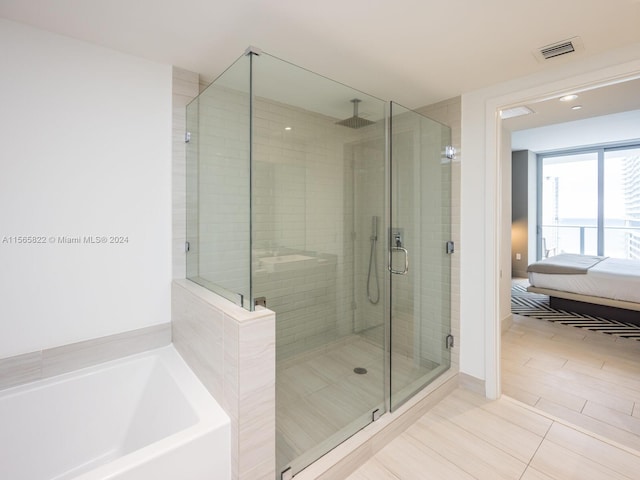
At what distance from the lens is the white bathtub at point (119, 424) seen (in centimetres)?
129

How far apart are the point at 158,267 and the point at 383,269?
4.96 feet

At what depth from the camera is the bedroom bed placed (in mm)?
3926

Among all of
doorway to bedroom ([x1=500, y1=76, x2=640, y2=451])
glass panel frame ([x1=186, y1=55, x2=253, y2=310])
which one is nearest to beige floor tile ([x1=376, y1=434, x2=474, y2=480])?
doorway to bedroom ([x1=500, y1=76, x2=640, y2=451])

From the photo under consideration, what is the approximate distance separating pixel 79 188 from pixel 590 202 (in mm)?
8235

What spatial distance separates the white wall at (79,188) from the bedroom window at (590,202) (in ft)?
25.3

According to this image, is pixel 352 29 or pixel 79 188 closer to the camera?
pixel 352 29

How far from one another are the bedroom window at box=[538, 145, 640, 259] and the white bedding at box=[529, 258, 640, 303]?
6.21 feet

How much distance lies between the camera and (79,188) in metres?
1.78

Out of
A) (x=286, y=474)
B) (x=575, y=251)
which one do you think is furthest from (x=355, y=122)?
(x=575, y=251)

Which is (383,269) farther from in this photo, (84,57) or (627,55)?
(84,57)

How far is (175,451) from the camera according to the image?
1.24m

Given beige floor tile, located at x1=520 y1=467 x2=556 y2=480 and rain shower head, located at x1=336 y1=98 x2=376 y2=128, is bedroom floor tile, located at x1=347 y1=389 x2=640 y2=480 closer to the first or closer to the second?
beige floor tile, located at x1=520 y1=467 x2=556 y2=480

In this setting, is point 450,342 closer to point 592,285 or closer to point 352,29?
point 352,29

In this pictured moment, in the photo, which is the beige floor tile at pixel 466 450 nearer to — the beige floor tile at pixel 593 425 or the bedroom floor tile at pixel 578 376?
the bedroom floor tile at pixel 578 376
